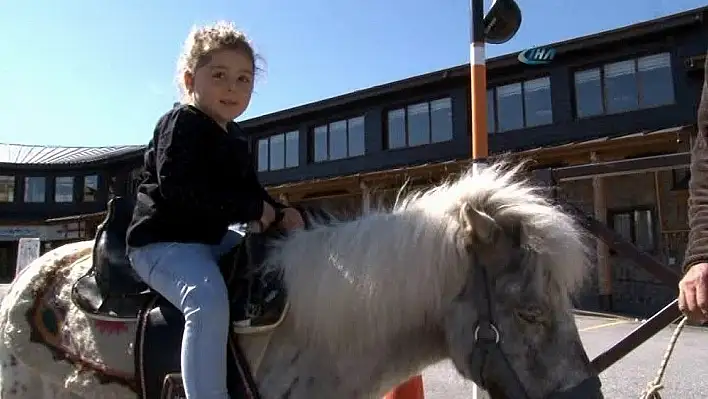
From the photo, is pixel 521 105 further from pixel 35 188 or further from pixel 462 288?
pixel 35 188

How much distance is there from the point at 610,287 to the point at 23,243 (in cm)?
1253

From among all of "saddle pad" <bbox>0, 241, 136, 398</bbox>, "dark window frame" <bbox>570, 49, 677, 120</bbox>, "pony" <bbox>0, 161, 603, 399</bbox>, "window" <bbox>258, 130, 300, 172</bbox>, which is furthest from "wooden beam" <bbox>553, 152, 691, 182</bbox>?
"window" <bbox>258, 130, 300, 172</bbox>

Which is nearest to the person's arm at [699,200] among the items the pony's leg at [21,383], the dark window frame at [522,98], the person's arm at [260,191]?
the person's arm at [260,191]

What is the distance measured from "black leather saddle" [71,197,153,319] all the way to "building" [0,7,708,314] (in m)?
10.9

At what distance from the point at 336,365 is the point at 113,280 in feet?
3.01

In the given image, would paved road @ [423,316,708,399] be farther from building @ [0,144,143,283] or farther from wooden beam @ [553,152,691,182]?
building @ [0,144,143,283]

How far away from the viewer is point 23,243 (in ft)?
28.0

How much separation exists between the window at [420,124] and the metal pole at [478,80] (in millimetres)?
16376

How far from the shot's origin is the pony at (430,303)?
1.79 m

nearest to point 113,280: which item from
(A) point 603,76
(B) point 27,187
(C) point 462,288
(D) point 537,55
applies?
(C) point 462,288

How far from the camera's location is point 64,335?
2.34 m

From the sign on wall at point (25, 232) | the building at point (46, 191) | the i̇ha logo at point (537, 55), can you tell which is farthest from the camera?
the building at point (46, 191)

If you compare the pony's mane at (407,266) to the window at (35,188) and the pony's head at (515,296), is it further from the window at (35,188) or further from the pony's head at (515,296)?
the window at (35,188)

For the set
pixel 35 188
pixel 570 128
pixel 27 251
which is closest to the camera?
pixel 27 251
